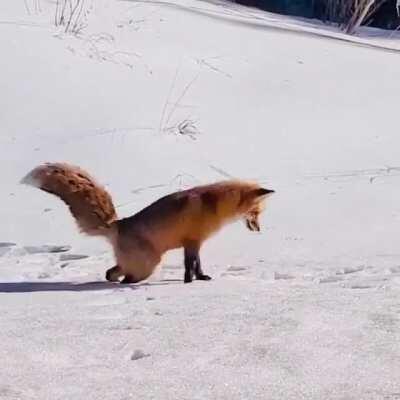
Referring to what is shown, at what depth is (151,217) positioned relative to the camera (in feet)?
22.2

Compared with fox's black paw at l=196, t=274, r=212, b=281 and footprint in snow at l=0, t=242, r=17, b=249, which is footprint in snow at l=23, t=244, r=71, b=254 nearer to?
footprint in snow at l=0, t=242, r=17, b=249

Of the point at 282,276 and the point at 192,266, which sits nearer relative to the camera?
the point at 282,276

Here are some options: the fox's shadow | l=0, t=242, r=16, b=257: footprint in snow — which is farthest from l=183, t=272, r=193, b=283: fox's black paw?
l=0, t=242, r=16, b=257: footprint in snow

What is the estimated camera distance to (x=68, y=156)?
9172mm

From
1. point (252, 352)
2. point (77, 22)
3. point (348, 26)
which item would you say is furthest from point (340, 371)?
point (348, 26)

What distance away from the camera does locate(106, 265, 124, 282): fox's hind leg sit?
6.70 metres

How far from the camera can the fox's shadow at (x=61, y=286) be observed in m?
6.25

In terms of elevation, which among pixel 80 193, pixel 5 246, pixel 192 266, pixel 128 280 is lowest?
pixel 5 246

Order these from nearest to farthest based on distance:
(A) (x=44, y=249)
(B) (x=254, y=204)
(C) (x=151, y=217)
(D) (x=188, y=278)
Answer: (D) (x=188, y=278) < (C) (x=151, y=217) < (B) (x=254, y=204) < (A) (x=44, y=249)

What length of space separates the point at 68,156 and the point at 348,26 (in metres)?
7.84

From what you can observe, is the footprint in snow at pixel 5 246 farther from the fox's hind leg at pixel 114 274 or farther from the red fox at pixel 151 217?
the fox's hind leg at pixel 114 274

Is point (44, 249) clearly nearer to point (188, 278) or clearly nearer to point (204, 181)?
point (188, 278)

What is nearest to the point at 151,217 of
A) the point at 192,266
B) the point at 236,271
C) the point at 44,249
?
the point at 192,266

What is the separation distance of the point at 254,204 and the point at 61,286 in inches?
53.2
